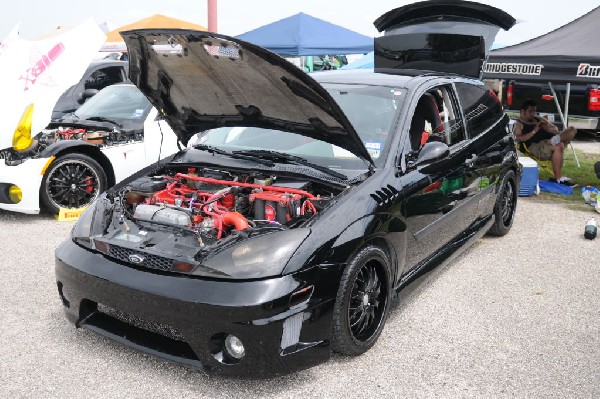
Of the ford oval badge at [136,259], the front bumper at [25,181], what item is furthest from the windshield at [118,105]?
the ford oval badge at [136,259]

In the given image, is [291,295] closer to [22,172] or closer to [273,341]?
[273,341]

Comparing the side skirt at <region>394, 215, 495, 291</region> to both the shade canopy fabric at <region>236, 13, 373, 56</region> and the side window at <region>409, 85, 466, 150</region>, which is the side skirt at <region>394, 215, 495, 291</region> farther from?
the shade canopy fabric at <region>236, 13, 373, 56</region>

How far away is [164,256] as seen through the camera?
2953 millimetres

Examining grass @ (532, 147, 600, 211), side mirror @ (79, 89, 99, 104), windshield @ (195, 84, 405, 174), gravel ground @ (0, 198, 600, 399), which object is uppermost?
side mirror @ (79, 89, 99, 104)

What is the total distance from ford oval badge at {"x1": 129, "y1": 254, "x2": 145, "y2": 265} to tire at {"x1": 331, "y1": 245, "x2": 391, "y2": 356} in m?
1.02

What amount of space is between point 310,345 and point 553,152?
6699 mm

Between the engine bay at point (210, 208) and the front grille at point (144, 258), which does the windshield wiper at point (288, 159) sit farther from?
the front grille at point (144, 258)

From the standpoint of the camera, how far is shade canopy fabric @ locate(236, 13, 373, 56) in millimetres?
14086

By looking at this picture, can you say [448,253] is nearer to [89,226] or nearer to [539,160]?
[89,226]

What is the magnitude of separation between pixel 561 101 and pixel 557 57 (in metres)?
3.79

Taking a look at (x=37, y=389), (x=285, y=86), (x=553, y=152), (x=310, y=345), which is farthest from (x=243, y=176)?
(x=553, y=152)

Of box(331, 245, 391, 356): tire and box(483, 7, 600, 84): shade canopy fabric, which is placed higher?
box(483, 7, 600, 84): shade canopy fabric

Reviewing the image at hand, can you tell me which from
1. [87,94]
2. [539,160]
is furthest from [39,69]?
[539,160]

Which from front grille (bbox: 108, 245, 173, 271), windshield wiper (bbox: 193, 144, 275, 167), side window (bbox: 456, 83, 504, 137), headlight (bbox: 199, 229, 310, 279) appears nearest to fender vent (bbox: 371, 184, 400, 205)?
headlight (bbox: 199, 229, 310, 279)
